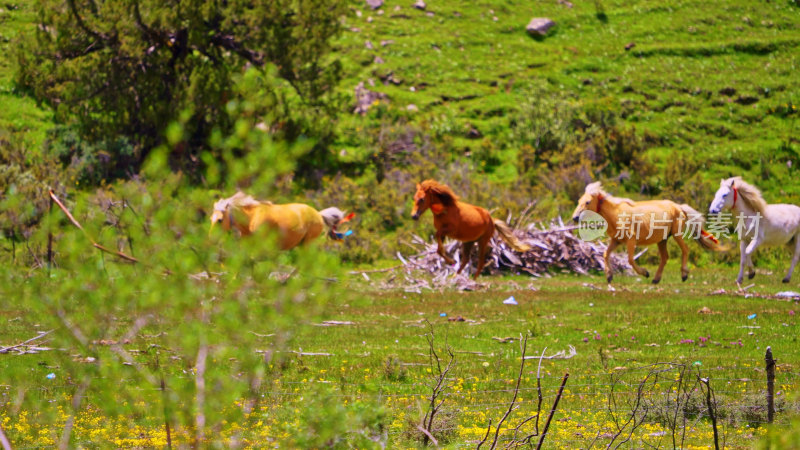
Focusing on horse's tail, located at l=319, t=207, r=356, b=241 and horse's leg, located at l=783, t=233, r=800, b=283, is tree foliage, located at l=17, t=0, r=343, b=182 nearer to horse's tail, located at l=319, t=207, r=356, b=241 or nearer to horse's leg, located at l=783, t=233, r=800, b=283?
horse's tail, located at l=319, t=207, r=356, b=241

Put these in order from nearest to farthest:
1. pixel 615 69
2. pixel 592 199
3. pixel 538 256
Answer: pixel 592 199, pixel 538 256, pixel 615 69

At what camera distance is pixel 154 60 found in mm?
27484

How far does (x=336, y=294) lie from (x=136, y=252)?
123 centimetres

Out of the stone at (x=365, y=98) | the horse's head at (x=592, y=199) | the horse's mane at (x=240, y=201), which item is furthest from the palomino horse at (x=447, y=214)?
the stone at (x=365, y=98)

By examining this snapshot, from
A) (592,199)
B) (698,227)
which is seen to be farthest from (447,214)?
(698,227)

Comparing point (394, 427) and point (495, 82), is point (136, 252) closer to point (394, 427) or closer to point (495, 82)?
point (394, 427)

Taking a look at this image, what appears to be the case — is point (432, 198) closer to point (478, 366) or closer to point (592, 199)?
point (592, 199)

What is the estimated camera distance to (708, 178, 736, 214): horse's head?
1427 cm

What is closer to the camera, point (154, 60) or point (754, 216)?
point (754, 216)

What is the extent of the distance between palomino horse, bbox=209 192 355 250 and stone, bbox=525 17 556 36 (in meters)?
30.9

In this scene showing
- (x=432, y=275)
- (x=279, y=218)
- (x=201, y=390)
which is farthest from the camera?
(x=432, y=275)

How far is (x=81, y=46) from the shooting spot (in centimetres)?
2711

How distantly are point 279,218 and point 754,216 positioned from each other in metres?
11.0

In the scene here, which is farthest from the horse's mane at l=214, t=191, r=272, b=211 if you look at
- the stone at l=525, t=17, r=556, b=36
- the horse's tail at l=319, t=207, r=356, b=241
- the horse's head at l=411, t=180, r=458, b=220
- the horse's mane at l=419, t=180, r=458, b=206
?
the stone at l=525, t=17, r=556, b=36
